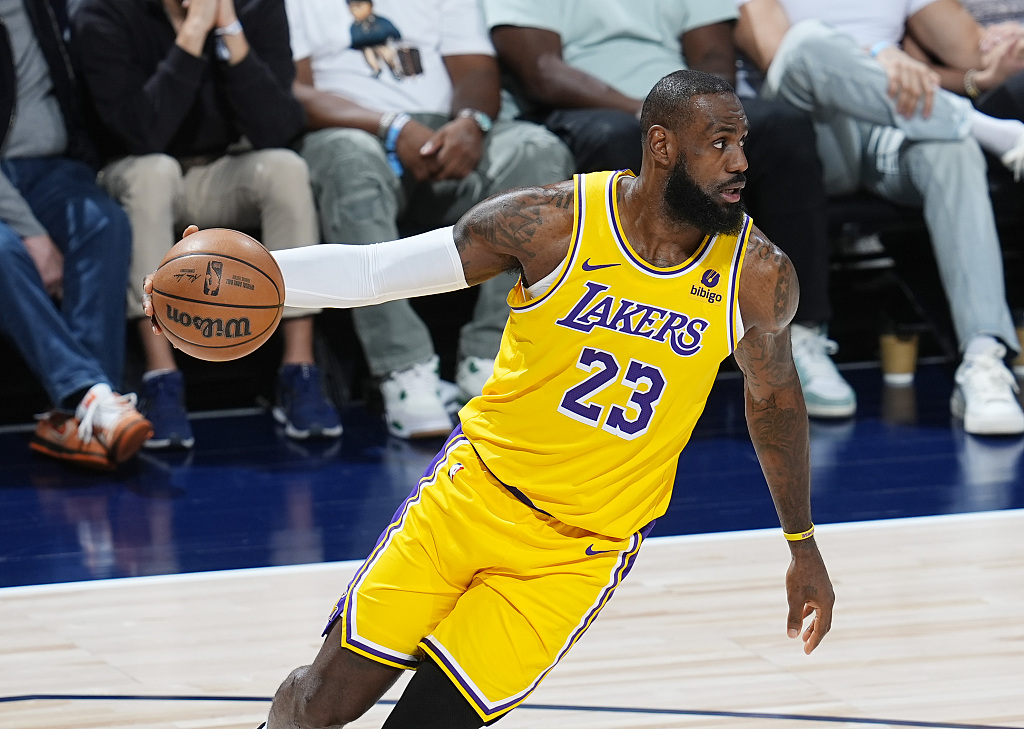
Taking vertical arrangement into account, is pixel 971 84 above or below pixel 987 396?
above

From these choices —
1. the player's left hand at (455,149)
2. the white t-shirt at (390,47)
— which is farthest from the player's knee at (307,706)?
the white t-shirt at (390,47)

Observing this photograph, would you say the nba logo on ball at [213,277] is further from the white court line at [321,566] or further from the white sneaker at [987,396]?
the white sneaker at [987,396]

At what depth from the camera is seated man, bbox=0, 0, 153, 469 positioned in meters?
4.38

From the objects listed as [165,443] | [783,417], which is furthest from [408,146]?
[783,417]

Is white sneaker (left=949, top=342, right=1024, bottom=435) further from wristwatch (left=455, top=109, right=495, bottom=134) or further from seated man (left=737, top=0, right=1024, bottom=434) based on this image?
wristwatch (left=455, top=109, right=495, bottom=134)

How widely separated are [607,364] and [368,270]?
0.44 meters

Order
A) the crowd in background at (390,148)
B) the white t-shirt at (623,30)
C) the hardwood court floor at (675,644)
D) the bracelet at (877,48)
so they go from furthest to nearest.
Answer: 1. the white t-shirt at (623,30)
2. the bracelet at (877,48)
3. the crowd in background at (390,148)
4. the hardwood court floor at (675,644)

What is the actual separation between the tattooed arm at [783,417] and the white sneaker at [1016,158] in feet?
10.8

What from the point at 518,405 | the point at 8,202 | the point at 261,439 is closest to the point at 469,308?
the point at 261,439

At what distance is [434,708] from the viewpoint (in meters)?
2.07

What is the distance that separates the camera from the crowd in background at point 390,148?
4594mm

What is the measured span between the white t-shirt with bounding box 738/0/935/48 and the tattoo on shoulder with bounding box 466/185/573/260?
139 inches

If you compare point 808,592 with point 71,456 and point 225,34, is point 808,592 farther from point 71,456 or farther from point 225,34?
point 225,34

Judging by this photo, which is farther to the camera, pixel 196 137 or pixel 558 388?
pixel 196 137
